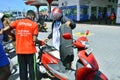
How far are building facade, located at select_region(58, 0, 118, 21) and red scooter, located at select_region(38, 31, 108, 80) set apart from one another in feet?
93.0

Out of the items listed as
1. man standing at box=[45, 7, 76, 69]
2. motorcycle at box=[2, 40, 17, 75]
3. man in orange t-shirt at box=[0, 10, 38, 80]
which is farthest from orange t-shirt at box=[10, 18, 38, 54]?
man standing at box=[45, 7, 76, 69]

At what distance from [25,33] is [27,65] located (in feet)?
2.37

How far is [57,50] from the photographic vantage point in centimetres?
591

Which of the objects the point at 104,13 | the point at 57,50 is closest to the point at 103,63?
the point at 57,50

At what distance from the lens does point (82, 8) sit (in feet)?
114

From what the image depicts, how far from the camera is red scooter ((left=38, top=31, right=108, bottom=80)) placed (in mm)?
4441

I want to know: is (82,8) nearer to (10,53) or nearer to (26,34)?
(10,53)

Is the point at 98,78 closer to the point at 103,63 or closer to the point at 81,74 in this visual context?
the point at 81,74

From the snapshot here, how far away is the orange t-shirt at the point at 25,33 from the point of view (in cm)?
501

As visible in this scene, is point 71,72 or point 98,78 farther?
point 71,72

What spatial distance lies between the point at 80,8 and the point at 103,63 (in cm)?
2662

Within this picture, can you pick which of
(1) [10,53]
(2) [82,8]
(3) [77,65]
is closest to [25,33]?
(3) [77,65]

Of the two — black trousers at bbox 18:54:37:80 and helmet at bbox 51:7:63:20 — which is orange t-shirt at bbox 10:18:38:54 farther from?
helmet at bbox 51:7:63:20

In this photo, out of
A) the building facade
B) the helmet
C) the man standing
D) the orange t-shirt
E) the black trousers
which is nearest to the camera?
the orange t-shirt
